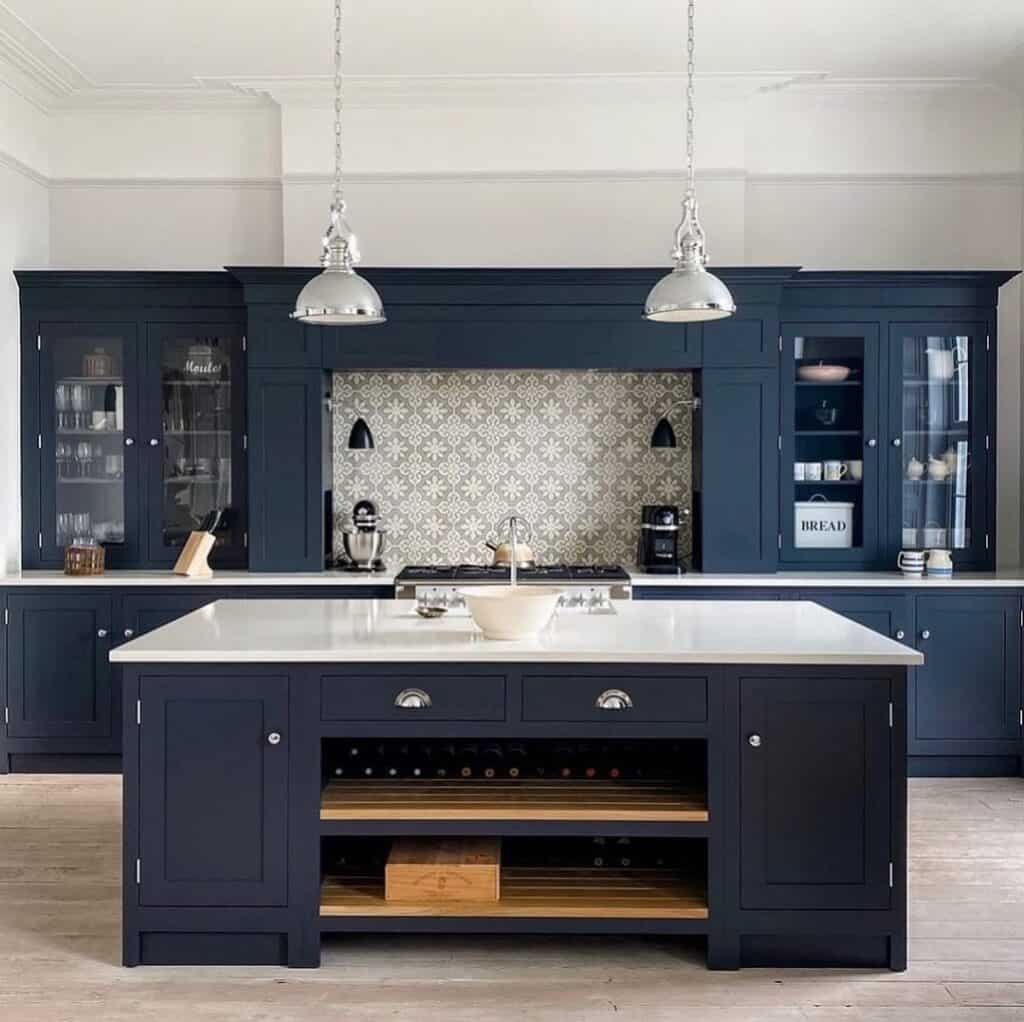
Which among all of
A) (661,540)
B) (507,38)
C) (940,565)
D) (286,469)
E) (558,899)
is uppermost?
(507,38)

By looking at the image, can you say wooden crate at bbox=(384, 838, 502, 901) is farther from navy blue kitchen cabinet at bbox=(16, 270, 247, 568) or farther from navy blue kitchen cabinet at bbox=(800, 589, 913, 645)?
navy blue kitchen cabinet at bbox=(16, 270, 247, 568)

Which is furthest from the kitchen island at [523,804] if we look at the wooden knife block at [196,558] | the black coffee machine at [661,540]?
the black coffee machine at [661,540]

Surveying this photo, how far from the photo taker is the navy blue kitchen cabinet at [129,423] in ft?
18.1

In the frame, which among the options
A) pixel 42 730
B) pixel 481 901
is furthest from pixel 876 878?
pixel 42 730

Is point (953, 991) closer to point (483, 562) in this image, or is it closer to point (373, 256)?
point (483, 562)

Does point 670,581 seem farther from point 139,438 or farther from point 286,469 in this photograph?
point 139,438

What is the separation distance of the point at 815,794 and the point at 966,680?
245 centimetres

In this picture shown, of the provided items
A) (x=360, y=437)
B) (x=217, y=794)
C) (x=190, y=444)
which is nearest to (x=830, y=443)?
(x=360, y=437)

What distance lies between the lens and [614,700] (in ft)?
10.1

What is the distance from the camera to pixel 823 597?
5176mm

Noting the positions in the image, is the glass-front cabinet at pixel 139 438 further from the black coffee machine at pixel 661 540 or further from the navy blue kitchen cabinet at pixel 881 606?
the navy blue kitchen cabinet at pixel 881 606

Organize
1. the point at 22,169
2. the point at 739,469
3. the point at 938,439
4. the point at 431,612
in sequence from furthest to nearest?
the point at 22,169 → the point at 938,439 → the point at 739,469 → the point at 431,612

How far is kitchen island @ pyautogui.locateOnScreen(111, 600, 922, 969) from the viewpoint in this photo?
3068 mm

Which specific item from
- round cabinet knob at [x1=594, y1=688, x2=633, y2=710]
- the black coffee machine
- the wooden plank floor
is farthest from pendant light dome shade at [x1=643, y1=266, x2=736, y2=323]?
the black coffee machine
